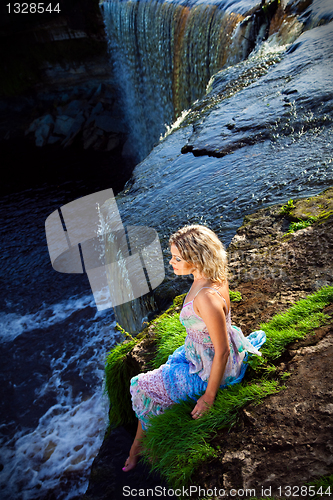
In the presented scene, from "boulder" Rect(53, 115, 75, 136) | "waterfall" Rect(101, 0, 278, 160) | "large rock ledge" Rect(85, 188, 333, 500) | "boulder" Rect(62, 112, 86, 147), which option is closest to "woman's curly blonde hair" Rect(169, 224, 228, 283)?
"large rock ledge" Rect(85, 188, 333, 500)

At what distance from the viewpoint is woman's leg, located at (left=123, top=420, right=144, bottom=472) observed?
7.64 feet

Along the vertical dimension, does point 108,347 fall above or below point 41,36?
below

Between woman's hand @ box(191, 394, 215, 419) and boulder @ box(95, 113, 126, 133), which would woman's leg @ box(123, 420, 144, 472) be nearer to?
woman's hand @ box(191, 394, 215, 419)

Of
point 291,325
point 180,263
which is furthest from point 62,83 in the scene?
point 291,325

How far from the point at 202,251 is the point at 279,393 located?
91 centimetres

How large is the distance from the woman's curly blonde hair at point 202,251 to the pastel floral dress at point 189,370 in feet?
0.42

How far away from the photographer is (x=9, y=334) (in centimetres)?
678

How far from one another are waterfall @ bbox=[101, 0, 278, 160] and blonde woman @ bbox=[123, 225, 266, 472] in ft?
25.0

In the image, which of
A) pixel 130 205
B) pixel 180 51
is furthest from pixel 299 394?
pixel 180 51

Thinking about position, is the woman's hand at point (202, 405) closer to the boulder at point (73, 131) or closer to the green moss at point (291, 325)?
the green moss at point (291, 325)

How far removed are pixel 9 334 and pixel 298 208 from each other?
5.95 m

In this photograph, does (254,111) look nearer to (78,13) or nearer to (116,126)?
(116,126)

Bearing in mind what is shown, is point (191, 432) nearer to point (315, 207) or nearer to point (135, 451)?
point (135, 451)

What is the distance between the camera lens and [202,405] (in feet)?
6.53
